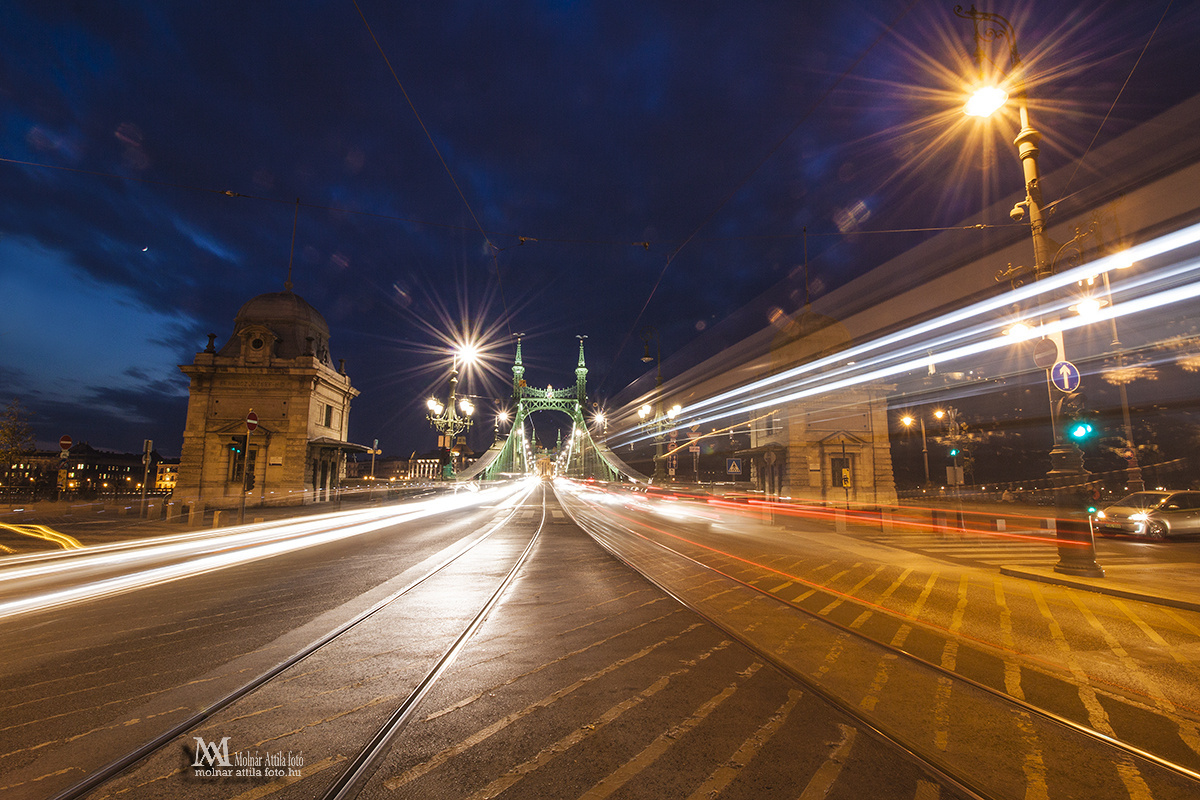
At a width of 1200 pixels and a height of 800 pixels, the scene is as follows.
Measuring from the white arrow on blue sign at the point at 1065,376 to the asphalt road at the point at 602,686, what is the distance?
368 cm

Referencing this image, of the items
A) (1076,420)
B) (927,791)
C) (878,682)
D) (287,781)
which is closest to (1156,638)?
(878,682)

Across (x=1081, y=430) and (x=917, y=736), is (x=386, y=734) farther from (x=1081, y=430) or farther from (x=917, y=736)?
(x=1081, y=430)

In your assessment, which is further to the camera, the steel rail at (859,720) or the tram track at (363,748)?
the steel rail at (859,720)

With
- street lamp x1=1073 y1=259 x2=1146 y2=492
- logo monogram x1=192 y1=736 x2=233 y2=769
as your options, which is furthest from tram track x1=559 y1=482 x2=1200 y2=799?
street lamp x1=1073 y1=259 x2=1146 y2=492

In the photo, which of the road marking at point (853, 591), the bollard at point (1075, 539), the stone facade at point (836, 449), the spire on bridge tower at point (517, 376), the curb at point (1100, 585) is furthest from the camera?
the spire on bridge tower at point (517, 376)

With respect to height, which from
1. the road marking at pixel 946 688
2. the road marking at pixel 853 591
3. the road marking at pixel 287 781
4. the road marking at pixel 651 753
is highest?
the road marking at pixel 287 781

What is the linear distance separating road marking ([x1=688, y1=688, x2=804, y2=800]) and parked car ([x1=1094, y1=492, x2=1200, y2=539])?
18.9 metres

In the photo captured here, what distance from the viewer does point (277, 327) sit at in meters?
37.6

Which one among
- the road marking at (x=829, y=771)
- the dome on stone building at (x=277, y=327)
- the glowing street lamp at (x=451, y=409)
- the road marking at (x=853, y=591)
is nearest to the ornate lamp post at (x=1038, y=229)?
the road marking at (x=853, y=591)

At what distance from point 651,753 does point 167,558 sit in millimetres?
12393

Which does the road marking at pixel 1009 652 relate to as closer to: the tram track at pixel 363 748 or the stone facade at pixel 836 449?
the tram track at pixel 363 748

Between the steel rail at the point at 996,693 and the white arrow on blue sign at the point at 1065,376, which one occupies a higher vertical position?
the white arrow on blue sign at the point at 1065,376

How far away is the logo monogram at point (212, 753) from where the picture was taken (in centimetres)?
315

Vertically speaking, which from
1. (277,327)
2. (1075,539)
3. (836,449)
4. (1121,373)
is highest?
(277,327)
